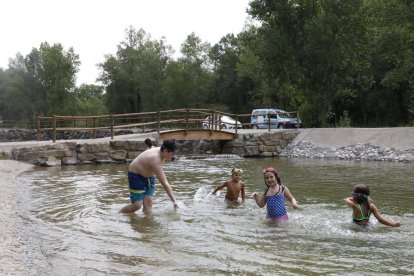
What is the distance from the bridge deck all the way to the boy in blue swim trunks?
14.1 meters

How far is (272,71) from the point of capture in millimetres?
32562

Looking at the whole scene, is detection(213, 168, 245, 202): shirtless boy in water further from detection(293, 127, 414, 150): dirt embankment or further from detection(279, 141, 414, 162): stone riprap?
detection(293, 127, 414, 150): dirt embankment

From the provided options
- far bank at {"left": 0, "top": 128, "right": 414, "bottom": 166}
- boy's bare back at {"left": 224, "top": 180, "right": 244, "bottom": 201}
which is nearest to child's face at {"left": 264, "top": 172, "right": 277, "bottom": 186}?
boy's bare back at {"left": 224, "top": 180, "right": 244, "bottom": 201}

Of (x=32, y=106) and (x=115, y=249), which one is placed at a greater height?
(x=32, y=106)

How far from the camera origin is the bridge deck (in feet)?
74.0

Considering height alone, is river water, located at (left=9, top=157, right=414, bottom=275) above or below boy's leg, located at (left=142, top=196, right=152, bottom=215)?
below

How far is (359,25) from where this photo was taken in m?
29.5

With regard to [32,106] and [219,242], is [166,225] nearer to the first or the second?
[219,242]

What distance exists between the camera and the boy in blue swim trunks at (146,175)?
24.5ft

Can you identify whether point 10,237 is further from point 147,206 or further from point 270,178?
point 270,178

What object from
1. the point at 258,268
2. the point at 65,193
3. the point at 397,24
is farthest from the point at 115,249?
the point at 397,24

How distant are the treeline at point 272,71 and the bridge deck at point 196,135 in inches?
332

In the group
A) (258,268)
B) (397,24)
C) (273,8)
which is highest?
(273,8)

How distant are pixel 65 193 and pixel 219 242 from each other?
19.0 ft
